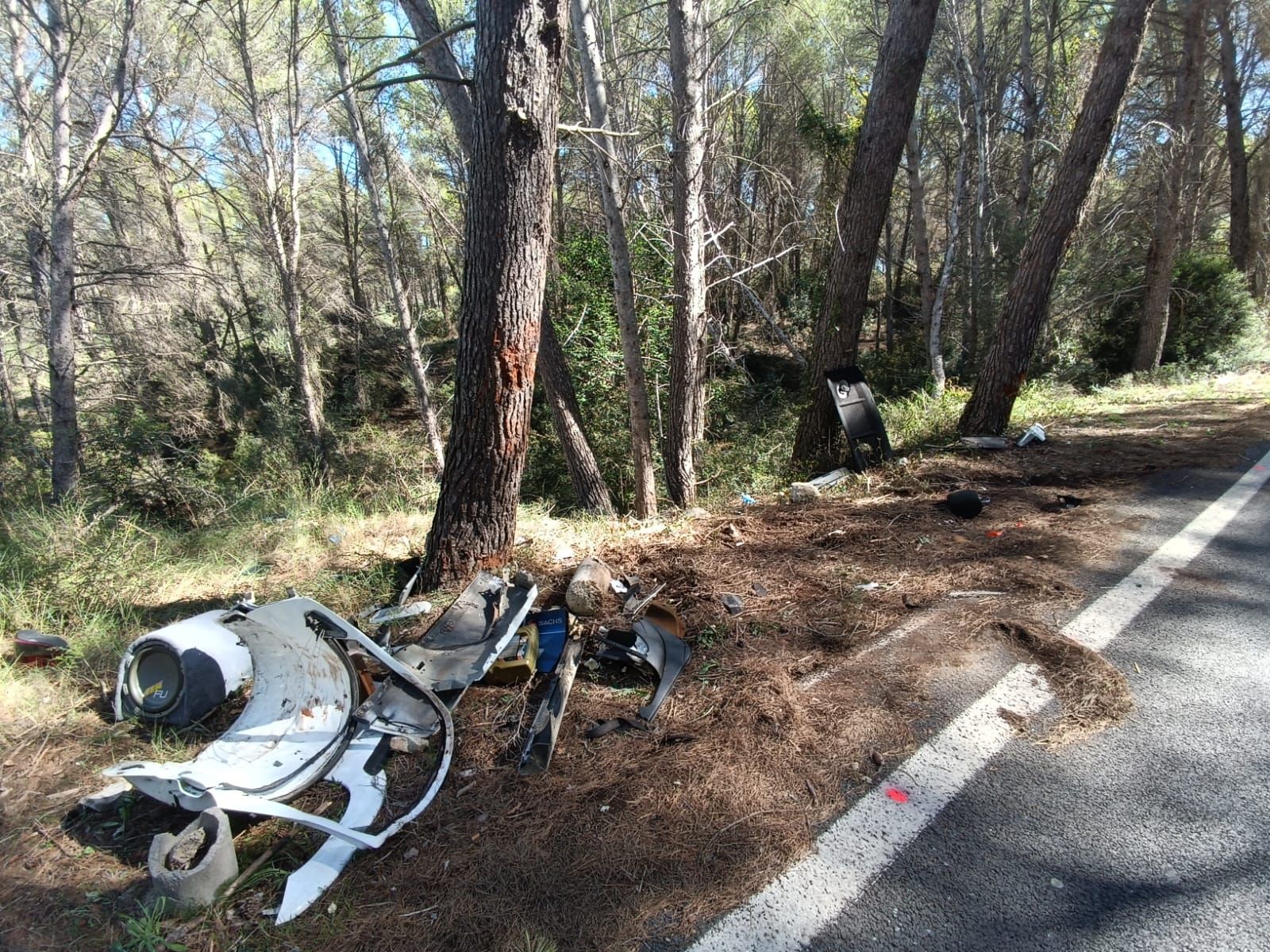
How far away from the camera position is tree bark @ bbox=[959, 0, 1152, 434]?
6395mm

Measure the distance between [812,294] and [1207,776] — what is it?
16910 millimetres

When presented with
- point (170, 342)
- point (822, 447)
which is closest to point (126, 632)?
point (822, 447)

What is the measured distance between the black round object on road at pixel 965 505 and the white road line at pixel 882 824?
1.56 metres

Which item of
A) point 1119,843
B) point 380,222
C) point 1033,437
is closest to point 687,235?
point 1033,437

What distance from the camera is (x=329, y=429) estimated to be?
16.4 m

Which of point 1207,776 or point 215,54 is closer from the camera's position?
point 1207,776

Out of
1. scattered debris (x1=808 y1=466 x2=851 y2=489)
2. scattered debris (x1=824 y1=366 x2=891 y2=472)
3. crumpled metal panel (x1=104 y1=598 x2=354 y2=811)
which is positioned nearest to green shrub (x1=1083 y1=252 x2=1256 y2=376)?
scattered debris (x1=824 y1=366 x2=891 y2=472)

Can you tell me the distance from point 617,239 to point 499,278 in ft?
10.4

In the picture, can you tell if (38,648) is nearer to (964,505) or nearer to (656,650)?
(656,650)

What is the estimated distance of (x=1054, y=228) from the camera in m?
6.80

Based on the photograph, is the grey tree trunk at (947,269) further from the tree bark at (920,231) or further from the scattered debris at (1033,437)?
the scattered debris at (1033,437)

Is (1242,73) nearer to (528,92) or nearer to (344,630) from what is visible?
(528,92)

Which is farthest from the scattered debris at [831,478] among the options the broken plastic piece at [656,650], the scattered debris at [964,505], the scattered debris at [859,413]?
the broken plastic piece at [656,650]

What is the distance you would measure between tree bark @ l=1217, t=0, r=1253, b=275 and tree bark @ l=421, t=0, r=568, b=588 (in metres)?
18.9
